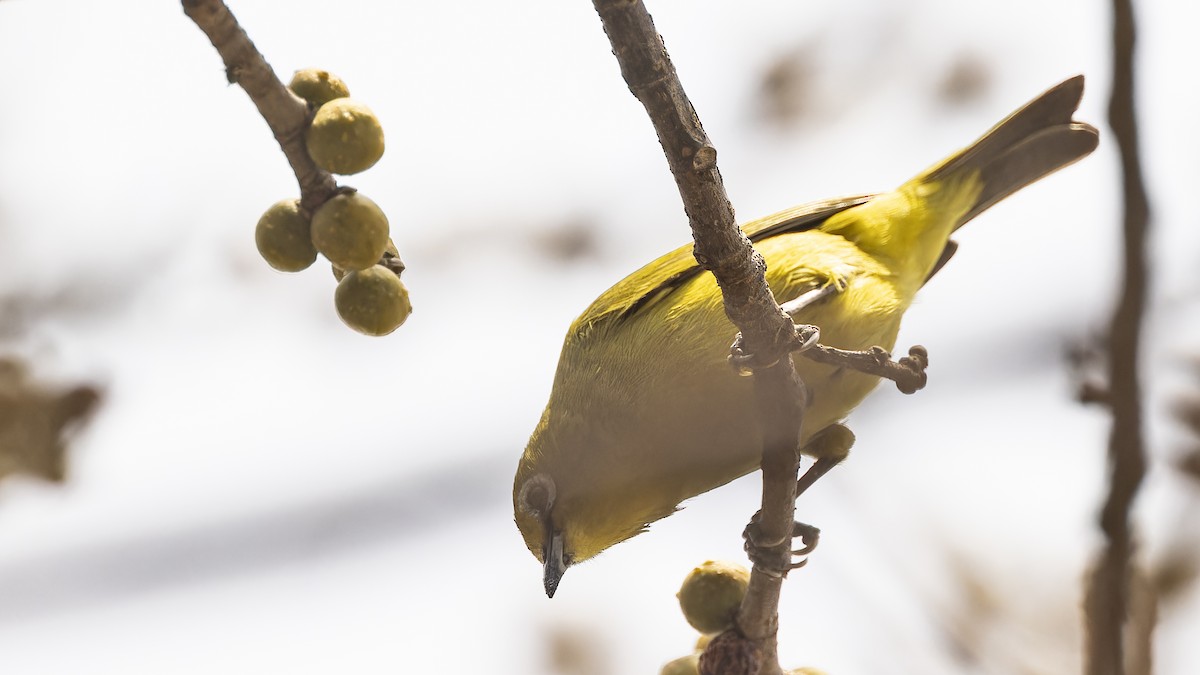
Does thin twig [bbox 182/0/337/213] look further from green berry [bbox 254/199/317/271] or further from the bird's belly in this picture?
the bird's belly

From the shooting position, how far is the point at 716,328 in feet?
11.4

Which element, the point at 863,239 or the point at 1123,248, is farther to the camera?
the point at 863,239

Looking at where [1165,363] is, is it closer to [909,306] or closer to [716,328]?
[716,328]

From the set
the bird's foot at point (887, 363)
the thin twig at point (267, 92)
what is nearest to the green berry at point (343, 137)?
the thin twig at point (267, 92)

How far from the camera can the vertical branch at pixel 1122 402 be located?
1880 mm

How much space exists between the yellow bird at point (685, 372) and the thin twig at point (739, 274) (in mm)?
543

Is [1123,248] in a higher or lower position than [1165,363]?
higher

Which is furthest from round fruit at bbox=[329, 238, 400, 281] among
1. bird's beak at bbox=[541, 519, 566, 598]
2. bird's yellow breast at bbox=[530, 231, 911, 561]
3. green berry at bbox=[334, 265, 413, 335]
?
bird's beak at bbox=[541, 519, 566, 598]

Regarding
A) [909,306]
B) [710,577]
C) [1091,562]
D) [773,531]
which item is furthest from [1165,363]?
[909,306]

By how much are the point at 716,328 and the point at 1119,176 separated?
1.49 metres

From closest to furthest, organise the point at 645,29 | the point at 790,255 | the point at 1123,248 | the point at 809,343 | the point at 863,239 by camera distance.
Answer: the point at 645,29 < the point at 1123,248 < the point at 809,343 < the point at 790,255 < the point at 863,239

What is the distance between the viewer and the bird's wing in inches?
148

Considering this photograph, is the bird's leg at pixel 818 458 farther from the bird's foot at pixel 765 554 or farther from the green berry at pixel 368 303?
the green berry at pixel 368 303

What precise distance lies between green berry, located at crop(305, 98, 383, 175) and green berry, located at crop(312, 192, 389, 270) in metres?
0.07
